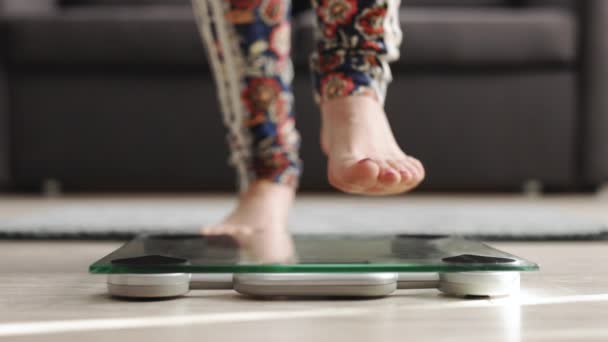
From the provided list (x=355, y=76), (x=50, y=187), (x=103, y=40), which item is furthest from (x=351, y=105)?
(x=50, y=187)

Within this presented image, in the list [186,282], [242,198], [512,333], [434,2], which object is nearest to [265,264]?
[186,282]

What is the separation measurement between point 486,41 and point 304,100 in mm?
470

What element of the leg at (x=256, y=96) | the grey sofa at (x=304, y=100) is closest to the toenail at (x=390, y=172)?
the leg at (x=256, y=96)

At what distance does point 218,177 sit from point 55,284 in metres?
1.31

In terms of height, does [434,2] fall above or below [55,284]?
above

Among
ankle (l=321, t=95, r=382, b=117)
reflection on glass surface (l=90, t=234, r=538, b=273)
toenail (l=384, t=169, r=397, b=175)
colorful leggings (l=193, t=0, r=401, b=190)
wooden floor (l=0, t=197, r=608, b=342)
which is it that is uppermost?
colorful leggings (l=193, t=0, r=401, b=190)

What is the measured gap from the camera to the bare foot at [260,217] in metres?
0.76

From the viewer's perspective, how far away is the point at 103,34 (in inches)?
75.0

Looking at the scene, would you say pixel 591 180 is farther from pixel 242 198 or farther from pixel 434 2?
pixel 242 198

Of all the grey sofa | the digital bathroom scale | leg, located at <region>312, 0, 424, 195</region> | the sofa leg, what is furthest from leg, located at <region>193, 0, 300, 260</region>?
the sofa leg

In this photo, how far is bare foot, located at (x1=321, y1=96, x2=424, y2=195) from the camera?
73 centimetres

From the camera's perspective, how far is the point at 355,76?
32.5 inches

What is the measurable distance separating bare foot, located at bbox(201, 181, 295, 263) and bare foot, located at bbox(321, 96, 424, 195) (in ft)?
0.28

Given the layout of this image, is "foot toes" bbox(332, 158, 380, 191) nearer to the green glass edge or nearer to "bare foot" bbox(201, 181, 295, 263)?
"bare foot" bbox(201, 181, 295, 263)
